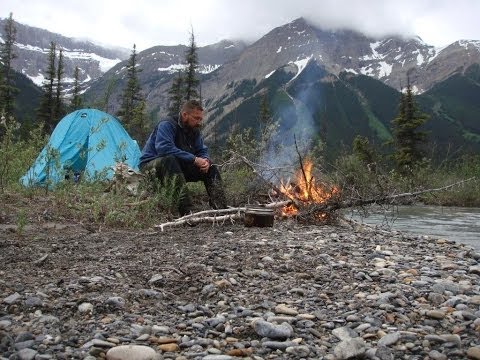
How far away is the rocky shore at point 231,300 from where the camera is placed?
2359 mm

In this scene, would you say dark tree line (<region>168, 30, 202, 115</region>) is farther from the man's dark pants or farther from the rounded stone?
the rounded stone

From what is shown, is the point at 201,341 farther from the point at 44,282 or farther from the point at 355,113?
the point at 355,113

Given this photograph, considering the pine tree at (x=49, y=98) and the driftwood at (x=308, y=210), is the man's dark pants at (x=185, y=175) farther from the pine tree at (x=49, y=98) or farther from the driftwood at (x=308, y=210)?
the pine tree at (x=49, y=98)

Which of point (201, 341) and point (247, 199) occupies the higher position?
point (247, 199)

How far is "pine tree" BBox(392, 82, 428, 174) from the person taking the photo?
99.8 ft

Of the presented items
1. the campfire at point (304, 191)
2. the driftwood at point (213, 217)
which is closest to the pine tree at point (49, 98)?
the campfire at point (304, 191)

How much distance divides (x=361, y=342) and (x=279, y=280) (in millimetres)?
1156

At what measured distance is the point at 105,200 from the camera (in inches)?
251

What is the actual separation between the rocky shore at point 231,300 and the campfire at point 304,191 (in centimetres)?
191

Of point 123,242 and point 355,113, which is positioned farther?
point 355,113

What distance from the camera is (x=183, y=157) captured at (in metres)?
6.75

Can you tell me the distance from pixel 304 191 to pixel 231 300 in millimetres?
4144

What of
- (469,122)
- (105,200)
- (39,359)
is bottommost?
(39,359)

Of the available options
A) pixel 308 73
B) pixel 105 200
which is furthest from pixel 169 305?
pixel 308 73
